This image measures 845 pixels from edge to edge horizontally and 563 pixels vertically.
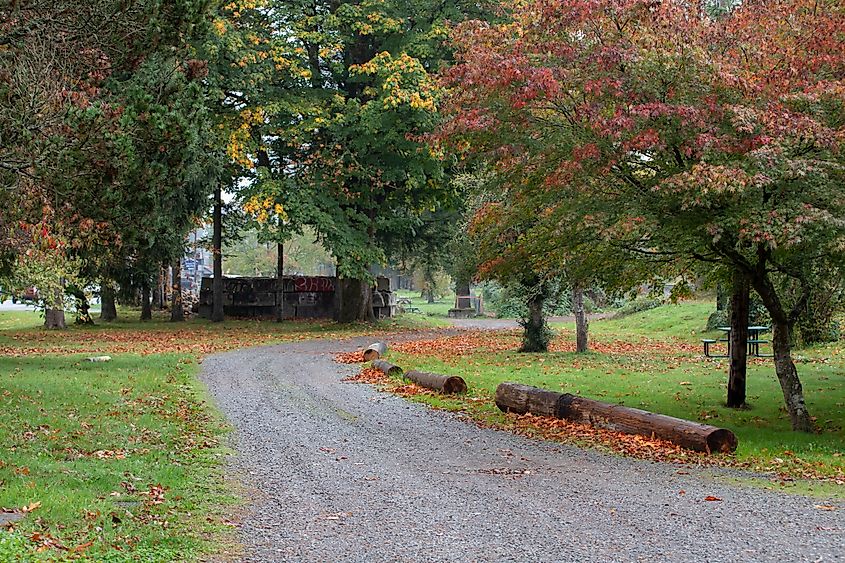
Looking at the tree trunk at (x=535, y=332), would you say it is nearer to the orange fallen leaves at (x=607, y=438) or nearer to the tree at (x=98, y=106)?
the orange fallen leaves at (x=607, y=438)

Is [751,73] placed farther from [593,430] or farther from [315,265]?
[315,265]

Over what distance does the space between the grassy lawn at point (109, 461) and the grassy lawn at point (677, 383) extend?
4950 mm

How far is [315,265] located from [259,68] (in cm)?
5991

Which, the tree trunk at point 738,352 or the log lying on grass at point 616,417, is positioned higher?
the tree trunk at point 738,352

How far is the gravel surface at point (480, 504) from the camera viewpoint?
6746 millimetres

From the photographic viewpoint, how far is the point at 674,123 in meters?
10.6

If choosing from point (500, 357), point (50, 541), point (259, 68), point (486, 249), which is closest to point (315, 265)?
point (259, 68)

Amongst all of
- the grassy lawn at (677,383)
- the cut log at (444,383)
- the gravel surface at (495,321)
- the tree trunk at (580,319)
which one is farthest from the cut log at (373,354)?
the gravel surface at (495,321)

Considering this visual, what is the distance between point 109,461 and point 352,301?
25.4 m

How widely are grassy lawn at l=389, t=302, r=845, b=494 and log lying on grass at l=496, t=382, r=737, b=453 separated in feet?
1.00

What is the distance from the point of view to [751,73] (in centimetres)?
1089

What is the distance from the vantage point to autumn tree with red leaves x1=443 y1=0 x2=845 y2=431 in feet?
33.1

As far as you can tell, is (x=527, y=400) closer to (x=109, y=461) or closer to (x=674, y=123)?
(x=674, y=123)

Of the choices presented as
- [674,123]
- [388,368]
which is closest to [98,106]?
[674,123]
